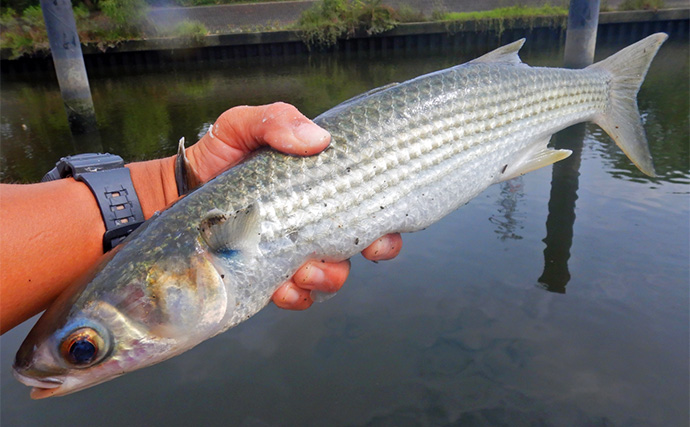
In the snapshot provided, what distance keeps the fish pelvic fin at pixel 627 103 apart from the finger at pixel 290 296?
277cm

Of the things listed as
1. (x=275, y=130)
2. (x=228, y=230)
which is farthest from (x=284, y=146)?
(x=228, y=230)

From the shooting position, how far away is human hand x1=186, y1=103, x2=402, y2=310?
244cm

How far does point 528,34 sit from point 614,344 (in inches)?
1194

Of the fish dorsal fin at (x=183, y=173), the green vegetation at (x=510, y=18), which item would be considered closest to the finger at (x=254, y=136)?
the fish dorsal fin at (x=183, y=173)

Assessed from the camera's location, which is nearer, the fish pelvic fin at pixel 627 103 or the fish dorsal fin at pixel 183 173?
the fish dorsal fin at pixel 183 173

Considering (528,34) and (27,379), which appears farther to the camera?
(528,34)

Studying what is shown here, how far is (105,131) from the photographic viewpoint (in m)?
15.7

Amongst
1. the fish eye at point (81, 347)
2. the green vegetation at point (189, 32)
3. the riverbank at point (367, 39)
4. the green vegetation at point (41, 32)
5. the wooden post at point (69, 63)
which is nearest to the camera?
the fish eye at point (81, 347)

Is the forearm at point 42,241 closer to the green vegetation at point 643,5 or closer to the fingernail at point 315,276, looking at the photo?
the fingernail at point 315,276

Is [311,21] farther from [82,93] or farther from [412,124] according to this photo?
[412,124]

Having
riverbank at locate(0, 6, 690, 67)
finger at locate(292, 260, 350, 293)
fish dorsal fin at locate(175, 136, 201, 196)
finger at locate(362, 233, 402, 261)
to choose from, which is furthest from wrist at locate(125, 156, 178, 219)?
riverbank at locate(0, 6, 690, 67)

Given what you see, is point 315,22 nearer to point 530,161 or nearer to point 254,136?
point 530,161

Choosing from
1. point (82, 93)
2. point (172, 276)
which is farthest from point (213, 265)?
point (82, 93)

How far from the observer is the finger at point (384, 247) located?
2.76 meters
